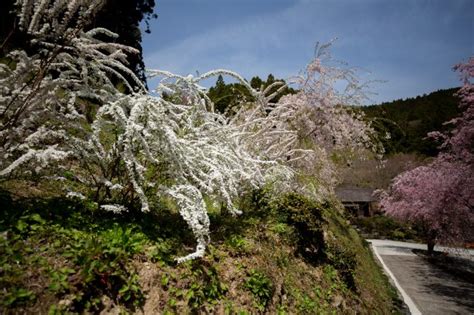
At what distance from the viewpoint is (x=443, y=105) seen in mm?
58094

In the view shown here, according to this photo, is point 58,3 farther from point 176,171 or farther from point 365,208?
point 365,208

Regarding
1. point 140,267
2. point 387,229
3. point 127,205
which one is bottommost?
point 387,229

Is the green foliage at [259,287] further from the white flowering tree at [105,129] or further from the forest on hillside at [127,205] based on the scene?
the white flowering tree at [105,129]

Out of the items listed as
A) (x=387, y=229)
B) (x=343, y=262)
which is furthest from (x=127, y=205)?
(x=387, y=229)

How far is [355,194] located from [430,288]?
33790 mm

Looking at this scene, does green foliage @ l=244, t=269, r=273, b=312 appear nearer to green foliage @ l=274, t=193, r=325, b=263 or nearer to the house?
green foliage @ l=274, t=193, r=325, b=263

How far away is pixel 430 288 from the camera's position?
11797 millimetres

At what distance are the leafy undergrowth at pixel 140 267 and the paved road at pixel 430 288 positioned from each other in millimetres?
5402

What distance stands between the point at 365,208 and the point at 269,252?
4433cm

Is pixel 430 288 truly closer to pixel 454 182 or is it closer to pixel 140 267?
pixel 454 182

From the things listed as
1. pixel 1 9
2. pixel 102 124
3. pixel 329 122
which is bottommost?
pixel 102 124

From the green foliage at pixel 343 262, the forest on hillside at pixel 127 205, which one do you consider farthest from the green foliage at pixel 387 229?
the forest on hillside at pixel 127 205

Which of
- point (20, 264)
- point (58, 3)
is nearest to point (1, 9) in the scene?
point (58, 3)

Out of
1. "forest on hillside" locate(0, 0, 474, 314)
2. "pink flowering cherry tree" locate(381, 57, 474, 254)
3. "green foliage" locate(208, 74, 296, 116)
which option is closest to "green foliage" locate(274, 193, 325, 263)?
"forest on hillside" locate(0, 0, 474, 314)
